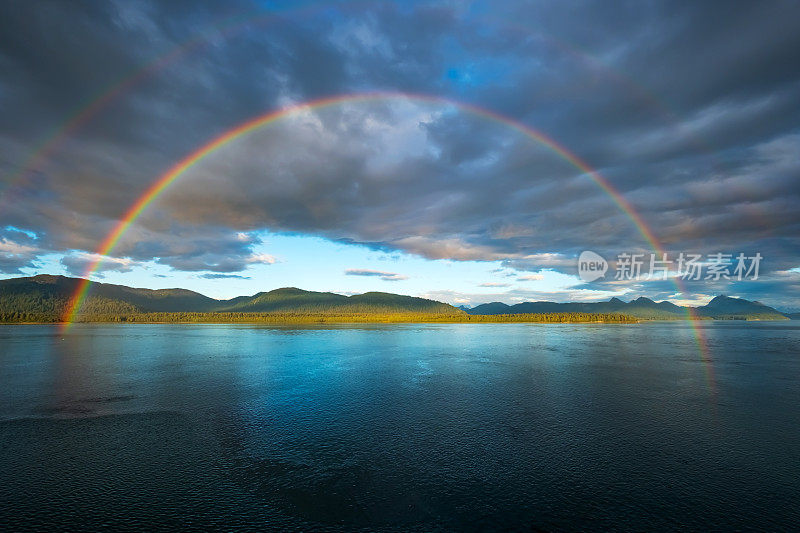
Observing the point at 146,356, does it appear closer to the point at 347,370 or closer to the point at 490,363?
the point at 347,370

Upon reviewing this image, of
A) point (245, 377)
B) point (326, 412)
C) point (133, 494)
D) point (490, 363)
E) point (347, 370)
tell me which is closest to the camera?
point (133, 494)

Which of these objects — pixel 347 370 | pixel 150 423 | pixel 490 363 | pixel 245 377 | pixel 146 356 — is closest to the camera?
pixel 150 423

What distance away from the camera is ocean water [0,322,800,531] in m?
21.0

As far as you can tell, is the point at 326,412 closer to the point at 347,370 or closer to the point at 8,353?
the point at 347,370

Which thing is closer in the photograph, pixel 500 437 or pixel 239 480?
pixel 239 480

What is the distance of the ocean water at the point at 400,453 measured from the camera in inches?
828

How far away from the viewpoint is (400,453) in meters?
29.2

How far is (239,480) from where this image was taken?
970 inches

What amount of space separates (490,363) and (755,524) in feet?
187

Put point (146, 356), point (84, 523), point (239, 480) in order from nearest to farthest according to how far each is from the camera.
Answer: point (84, 523) < point (239, 480) < point (146, 356)

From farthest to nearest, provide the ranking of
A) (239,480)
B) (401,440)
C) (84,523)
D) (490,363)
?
(490,363)
(401,440)
(239,480)
(84,523)

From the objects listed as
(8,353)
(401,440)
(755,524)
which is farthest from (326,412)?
(8,353)

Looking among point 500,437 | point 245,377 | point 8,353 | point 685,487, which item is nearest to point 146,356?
point 8,353

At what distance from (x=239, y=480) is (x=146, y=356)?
76984mm
